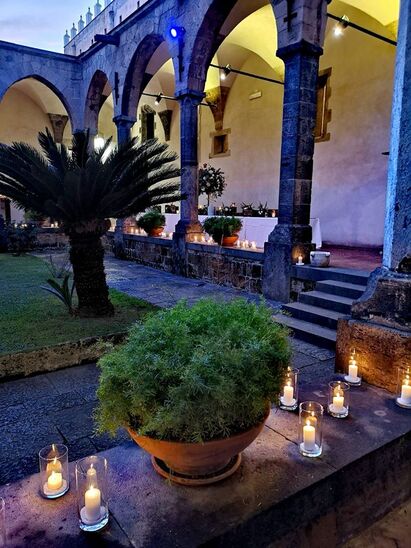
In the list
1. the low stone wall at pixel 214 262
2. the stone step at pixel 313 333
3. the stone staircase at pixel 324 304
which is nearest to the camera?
the stone step at pixel 313 333

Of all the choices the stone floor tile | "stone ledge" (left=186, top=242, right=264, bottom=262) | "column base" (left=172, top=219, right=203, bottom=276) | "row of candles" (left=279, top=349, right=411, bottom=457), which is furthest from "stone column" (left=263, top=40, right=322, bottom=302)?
the stone floor tile

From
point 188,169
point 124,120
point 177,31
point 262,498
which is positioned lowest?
point 262,498

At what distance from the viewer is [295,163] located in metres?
5.64

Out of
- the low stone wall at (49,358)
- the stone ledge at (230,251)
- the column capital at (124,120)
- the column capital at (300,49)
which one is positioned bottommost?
the low stone wall at (49,358)

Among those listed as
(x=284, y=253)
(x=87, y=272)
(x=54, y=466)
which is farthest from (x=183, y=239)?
(x=54, y=466)

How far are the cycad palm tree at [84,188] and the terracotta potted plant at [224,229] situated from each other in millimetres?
2122

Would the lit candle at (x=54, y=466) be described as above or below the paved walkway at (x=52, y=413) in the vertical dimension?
above

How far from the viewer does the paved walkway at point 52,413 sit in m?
2.33

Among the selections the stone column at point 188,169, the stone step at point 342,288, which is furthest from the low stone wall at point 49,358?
the stone column at point 188,169

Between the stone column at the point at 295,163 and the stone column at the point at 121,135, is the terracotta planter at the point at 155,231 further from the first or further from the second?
the stone column at the point at 295,163

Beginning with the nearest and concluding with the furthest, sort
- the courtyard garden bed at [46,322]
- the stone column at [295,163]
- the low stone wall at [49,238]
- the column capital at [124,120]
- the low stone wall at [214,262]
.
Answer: the courtyard garden bed at [46,322]
the stone column at [295,163]
the low stone wall at [214,262]
the column capital at [124,120]
the low stone wall at [49,238]

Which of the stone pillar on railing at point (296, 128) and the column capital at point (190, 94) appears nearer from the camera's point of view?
the stone pillar on railing at point (296, 128)

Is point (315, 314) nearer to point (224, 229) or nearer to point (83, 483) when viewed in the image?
point (224, 229)

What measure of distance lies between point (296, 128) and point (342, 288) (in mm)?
2345
